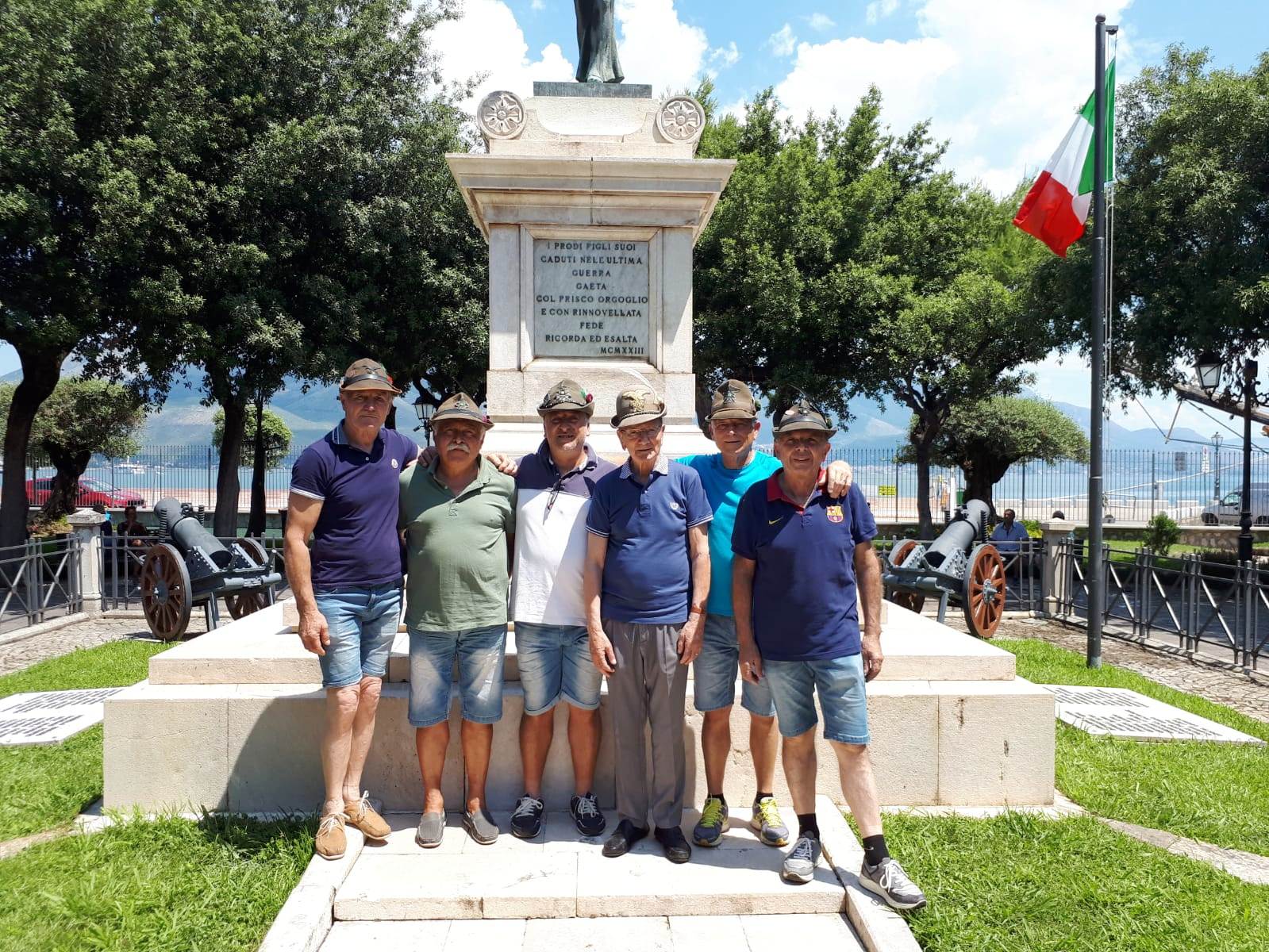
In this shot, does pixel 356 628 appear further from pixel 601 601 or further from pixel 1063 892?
pixel 1063 892

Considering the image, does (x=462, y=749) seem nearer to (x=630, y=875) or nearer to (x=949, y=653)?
(x=630, y=875)

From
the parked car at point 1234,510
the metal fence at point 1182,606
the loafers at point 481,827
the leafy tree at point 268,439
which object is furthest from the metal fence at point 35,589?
the parked car at point 1234,510

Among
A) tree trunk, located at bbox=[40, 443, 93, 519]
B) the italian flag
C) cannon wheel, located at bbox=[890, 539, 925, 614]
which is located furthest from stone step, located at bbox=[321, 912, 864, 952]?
tree trunk, located at bbox=[40, 443, 93, 519]

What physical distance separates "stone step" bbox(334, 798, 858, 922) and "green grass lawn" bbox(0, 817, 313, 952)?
1.22 feet

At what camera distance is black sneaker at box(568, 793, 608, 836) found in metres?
4.23

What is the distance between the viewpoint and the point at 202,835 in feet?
14.1

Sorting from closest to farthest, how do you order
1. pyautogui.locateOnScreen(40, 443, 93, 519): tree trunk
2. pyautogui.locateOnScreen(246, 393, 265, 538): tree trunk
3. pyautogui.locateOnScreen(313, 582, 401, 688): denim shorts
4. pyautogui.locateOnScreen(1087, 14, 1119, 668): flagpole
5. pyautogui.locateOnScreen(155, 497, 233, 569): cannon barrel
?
pyautogui.locateOnScreen(313, 582, 401, 688): denim shorts, pyautogui.locateOnScreen(1087, 14, 1119, 668): flagpole, pyautogui.locateOnScreen(155, 497, 233, 569): cannon barrel, pyautogui.locateOnScreen(246, 393, 265, 538): tree trunk, pyautogui.locateOnScreen(40, 443, 93, 519): tree trunk

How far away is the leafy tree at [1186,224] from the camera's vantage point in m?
14.3

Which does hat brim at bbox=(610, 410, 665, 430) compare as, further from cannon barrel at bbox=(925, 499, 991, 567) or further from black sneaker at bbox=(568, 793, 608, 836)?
cannon barrel at bbox=(925, 499, 991, 567)

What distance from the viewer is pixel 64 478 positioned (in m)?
29.3

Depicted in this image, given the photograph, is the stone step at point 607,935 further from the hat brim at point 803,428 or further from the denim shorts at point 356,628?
the hat brim at point 803,428

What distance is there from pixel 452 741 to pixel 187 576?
635cm

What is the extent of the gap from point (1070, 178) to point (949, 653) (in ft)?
24.8

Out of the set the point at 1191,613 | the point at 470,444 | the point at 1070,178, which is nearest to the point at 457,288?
the point at 1070,178
